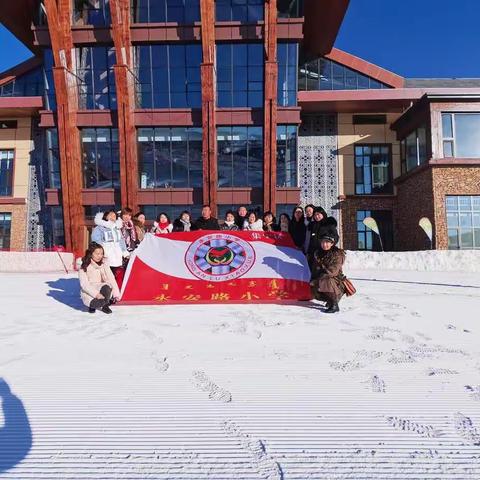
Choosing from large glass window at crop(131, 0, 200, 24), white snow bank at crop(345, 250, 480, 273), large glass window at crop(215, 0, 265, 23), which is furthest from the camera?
large glass window at crop(131, 0, 200, 24)

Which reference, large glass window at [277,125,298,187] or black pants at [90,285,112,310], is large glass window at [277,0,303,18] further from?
black pants at [90,285,112,310]

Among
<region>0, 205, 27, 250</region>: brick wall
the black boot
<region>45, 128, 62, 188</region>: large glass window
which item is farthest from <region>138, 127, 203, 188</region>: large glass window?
the black boot

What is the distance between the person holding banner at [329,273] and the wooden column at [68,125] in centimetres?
1567

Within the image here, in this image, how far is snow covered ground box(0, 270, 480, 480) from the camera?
6.40 ft

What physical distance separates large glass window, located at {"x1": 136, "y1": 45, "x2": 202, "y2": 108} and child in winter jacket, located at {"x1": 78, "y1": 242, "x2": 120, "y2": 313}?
15.1m

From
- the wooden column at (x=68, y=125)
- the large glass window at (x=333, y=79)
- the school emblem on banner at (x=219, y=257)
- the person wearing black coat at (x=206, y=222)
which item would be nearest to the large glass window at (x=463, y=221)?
the large glass window at (x=333, y=79)

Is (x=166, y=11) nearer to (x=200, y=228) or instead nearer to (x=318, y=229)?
(x=200, y=228)

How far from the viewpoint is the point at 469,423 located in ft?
7.60

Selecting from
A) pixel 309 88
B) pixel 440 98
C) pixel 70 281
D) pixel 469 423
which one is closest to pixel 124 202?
pixel 70 281

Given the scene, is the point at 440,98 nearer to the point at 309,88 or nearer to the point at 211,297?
the point at 309,88

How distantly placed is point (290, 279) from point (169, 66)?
1652 cm

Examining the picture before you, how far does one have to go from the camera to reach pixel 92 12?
774 inches

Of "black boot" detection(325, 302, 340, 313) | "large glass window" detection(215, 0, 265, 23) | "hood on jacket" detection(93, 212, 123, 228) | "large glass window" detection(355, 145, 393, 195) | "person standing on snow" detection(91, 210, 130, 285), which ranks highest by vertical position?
"large glass window" detection(215, 0, 265, 23)

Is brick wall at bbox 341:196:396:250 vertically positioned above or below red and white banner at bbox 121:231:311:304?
above
